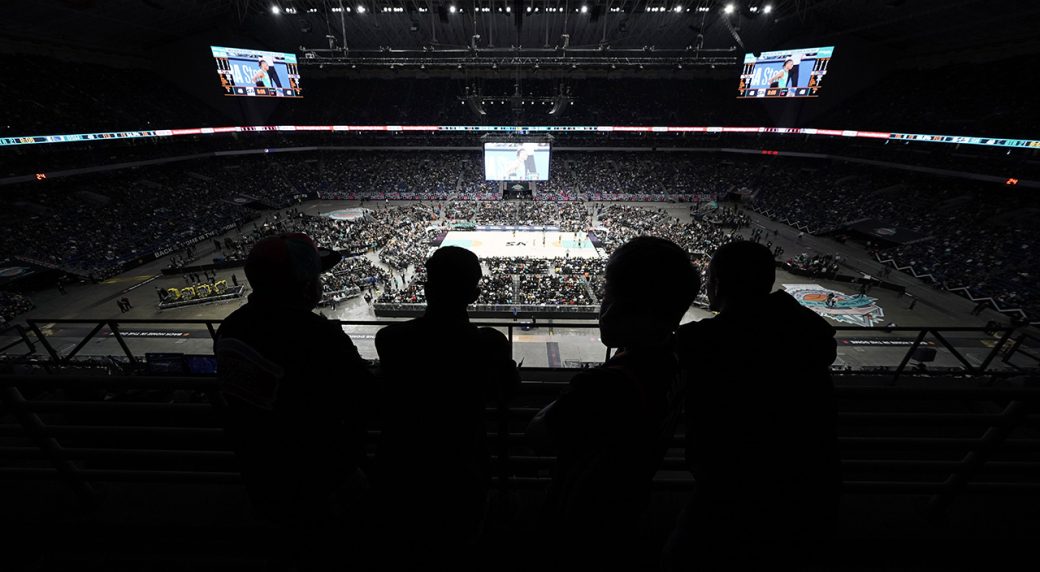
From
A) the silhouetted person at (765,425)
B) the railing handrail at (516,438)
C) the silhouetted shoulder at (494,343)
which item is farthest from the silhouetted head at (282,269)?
the silhouetted person at (765,425)

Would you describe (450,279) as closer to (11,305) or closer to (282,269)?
(282,269)

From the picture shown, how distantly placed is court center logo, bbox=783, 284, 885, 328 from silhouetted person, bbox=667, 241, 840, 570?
19.9 m

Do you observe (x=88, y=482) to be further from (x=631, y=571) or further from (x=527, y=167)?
(x=527, y=167)

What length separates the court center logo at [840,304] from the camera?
17.8m

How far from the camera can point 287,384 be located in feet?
4.67

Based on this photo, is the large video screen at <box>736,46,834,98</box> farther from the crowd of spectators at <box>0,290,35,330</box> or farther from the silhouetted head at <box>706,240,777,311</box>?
the crowd of spectators at <box>0,290,35,330</box>

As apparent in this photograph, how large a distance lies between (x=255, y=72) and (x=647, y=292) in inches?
1863

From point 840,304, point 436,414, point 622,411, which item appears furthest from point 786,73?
point 436,414

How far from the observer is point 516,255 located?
26.2 meters

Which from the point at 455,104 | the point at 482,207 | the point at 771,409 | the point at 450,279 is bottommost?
the point at 482,207

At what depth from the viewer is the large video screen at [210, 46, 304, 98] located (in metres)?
34.6

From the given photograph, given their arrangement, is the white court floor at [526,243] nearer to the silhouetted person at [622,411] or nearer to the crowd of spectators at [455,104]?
the crowd of spectators at [455,104]

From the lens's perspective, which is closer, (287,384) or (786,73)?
(287,384)

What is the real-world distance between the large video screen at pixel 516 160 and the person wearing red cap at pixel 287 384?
35533 millimetres
